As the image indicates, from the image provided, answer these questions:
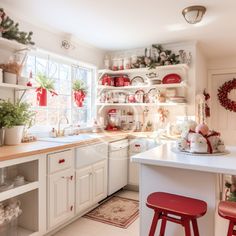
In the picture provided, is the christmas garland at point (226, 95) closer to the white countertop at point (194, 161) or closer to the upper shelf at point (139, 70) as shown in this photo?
the upper shelf at point (139, 70)

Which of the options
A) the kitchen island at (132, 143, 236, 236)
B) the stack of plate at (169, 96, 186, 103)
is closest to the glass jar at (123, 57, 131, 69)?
the stack of plate at (169, 96, 186, 103)

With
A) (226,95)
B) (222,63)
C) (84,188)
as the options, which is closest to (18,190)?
(84,188)

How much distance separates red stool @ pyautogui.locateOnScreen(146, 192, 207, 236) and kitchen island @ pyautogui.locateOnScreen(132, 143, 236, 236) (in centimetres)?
18

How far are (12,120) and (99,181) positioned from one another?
1.31 metres

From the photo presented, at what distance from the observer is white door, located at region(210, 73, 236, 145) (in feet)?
15.6

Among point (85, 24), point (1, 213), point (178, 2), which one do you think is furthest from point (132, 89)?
point (1, 213)

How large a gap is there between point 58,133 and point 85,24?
1.45 m

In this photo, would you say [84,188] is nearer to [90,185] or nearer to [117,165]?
[90,185]

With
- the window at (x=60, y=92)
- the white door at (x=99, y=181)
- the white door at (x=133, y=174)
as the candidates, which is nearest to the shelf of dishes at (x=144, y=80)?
the window at (x=60, y=92)

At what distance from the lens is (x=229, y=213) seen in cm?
140

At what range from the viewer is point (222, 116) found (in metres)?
4.86

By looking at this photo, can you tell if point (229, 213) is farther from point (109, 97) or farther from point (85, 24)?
point (109, 97)

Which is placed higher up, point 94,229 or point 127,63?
point 127,63

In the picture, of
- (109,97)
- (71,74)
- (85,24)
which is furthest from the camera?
(109,97)
